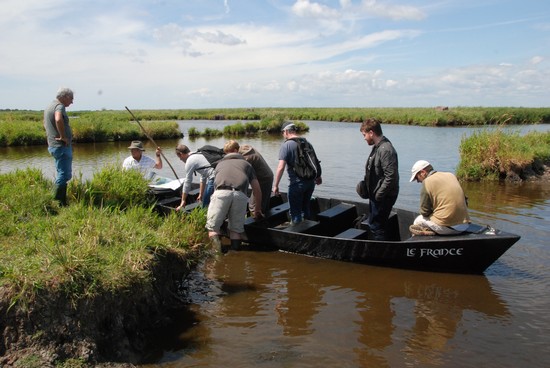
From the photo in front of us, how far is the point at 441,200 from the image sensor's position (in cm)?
644

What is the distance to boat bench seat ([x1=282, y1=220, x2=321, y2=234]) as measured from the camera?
25.9ft

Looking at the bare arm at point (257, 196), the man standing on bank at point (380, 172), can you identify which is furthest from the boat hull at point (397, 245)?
the man standing on bank at point (380, 172)

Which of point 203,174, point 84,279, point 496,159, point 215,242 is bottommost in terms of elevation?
point 215,242

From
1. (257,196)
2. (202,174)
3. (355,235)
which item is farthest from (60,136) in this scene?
(355,235)

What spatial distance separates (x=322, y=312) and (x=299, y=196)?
2.78 m

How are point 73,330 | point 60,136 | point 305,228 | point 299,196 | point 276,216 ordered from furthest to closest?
point 276,216 → point 299,196 → point 305,228 → point 60,136 → point 73,330

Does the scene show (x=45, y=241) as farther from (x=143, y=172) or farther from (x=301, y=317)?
(x=143, y=172)

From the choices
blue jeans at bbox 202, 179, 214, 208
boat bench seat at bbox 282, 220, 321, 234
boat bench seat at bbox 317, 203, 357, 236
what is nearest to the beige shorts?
boat bench seat at bbox 282, 220, 321, 234

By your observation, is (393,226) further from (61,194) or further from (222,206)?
(61,194)

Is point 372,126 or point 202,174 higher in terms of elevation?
point 372,126

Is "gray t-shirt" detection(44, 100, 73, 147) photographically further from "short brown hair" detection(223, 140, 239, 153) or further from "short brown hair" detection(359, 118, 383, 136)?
"short brown hair" detection(359, 118, 383, 136)

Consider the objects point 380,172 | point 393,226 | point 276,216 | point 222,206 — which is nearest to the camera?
point 380,172

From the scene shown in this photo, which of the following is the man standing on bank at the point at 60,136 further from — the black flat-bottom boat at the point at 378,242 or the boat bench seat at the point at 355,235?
the boat bench seat at the point at 355,235

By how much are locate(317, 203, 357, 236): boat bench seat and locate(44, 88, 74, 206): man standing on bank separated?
4538 millimetres
